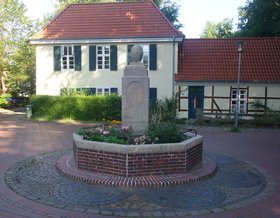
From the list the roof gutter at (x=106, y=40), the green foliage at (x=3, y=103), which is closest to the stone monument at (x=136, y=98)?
the roof gutter at (x=106, y=40)

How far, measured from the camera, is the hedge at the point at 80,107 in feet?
70.5

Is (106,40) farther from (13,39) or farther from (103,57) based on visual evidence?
(13,39)

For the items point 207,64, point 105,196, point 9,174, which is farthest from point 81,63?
point 105,196

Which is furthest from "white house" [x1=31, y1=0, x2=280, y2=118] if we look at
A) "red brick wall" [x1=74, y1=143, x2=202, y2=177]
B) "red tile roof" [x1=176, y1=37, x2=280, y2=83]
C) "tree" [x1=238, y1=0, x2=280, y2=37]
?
"red brick wall" [x1=74, y1=143, x2=202, y2=177]

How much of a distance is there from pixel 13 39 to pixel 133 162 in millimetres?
33705

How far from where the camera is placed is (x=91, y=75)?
24.6 metres

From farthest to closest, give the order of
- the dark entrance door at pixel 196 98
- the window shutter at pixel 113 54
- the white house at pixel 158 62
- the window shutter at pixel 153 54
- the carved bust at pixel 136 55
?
the window shutter at pixel 113 54, the dark entrance door at pixel 196 98, the window shutter at pixel 153 54, the white house at pixel 158 62, the carved bust at pixel 136 55

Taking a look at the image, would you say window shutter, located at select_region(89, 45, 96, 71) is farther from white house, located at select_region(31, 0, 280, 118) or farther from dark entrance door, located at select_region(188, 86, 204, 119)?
dark entrance door, located at select_region(188, 86, 204, 119)

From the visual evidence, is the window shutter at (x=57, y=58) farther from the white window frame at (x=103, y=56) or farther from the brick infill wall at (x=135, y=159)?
the brick infill wall at (x=135, y=159)

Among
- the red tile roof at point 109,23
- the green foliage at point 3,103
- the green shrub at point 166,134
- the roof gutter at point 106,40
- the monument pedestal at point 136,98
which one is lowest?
the green foliage at point 3,103

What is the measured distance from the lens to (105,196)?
6867mm

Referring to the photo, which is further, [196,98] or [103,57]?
[103,57]

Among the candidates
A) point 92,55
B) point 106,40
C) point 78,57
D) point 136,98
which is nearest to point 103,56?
point 92,55

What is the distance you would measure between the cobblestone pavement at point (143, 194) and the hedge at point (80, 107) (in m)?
12.6
